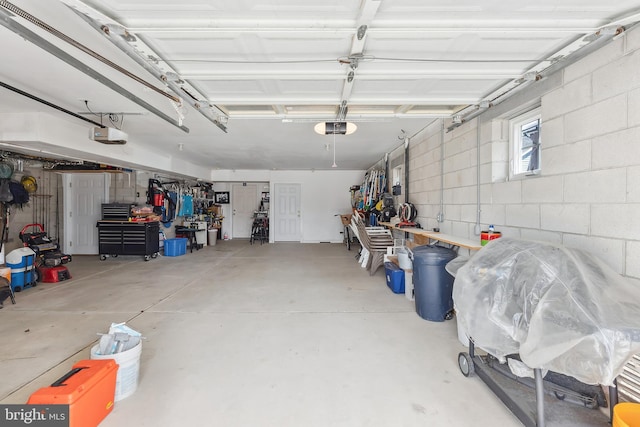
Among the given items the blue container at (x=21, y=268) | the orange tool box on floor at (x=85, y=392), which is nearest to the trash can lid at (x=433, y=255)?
the orange tool box on floor at (x=85, y=392)

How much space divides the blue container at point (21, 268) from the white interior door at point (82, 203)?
268 centimetres

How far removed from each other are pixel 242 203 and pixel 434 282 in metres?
8.13

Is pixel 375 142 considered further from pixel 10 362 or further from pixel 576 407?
pixel 10 362

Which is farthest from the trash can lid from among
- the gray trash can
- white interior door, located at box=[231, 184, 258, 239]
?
white interior door, located at box=[231, 184, 258, 239]

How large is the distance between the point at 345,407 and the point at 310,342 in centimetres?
79

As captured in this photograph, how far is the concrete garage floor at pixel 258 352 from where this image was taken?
158cm

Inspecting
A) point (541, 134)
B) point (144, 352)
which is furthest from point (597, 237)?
point (144, 352)

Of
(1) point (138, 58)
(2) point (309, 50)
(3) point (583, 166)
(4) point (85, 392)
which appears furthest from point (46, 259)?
(3) point (583, 166)

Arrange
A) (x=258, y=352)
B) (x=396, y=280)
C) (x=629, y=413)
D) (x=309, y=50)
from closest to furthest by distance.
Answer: (x=629, y=413) → (x=309, y=50) → (x=258, y=352) → (x=396, y=280)

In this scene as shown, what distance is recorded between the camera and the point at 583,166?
1802 millimetres

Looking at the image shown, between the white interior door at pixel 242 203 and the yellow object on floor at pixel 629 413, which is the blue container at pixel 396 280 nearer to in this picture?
the yellow object on floor at pixel 629 413

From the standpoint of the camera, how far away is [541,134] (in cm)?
215

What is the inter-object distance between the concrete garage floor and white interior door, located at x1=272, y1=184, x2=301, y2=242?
181 inches

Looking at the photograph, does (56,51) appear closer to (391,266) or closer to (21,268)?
(21,268)
